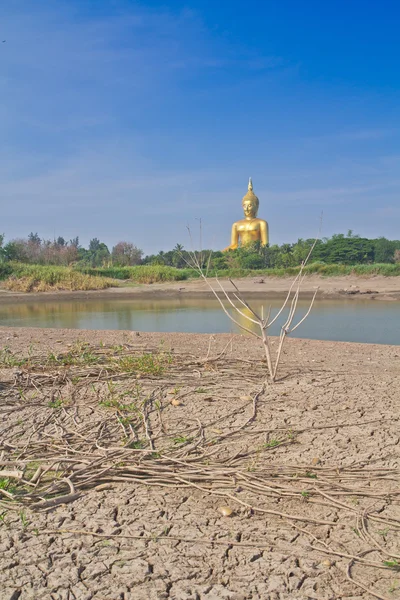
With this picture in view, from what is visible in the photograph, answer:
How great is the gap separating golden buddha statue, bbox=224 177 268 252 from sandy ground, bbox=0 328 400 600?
1197 inches

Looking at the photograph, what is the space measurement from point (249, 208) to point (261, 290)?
1511 cm

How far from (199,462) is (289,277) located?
2237cm

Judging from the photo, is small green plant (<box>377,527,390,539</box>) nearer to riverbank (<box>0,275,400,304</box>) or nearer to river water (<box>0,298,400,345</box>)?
river water (<box>0,298,400,345</box>)

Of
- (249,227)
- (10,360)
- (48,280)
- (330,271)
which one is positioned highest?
(249,227)

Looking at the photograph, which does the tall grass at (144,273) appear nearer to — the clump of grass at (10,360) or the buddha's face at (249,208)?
the buddha's face at (249,208)

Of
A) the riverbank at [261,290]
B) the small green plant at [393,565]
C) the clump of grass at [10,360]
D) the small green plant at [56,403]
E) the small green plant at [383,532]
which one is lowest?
the small green plant at [393,565]

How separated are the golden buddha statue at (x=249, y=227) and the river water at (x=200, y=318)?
15.9m

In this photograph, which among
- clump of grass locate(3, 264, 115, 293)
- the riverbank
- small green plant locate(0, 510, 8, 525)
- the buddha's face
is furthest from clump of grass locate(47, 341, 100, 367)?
the buddha's face

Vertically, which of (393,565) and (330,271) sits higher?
(330,271)

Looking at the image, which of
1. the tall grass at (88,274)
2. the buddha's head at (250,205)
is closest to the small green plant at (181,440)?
the tall grass at (88,274)

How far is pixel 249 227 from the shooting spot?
3500 cm

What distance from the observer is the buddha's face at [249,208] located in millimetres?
35688

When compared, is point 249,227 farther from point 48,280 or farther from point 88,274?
point 48,280

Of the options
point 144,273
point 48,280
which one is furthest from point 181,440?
point 144,273
